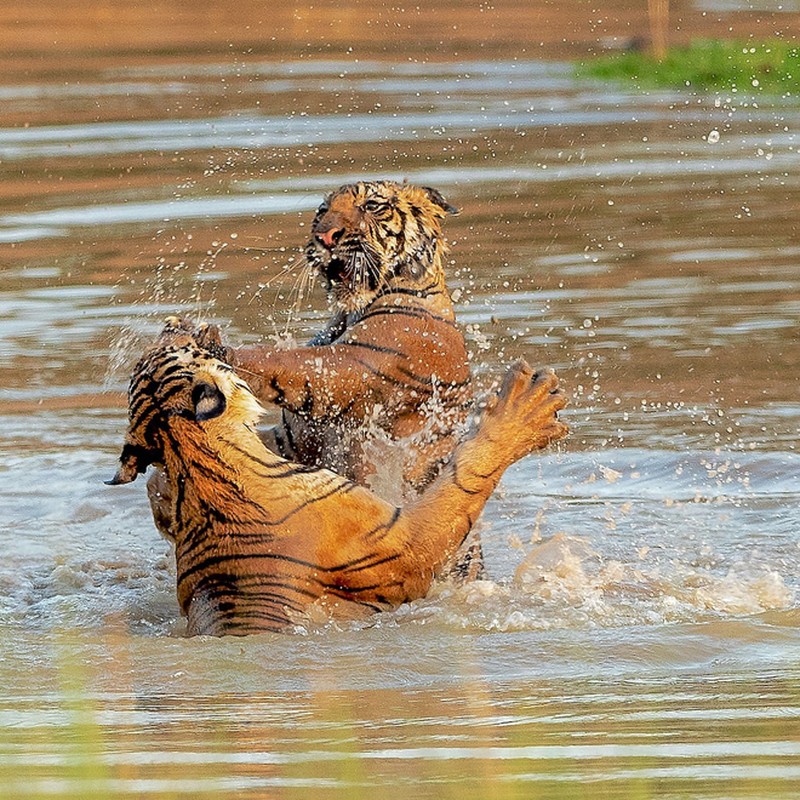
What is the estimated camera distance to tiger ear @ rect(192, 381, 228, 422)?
17.5 feet

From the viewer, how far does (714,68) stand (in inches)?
678

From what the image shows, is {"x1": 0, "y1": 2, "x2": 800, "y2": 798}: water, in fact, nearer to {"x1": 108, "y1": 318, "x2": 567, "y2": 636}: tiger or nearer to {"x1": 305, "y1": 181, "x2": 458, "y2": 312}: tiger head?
{"x1": 108, "y1": 318, "x2": 567, "y2": 636}: tiger

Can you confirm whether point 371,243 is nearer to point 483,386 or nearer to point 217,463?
point 217,463

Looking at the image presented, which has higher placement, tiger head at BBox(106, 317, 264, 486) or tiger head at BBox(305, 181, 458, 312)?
tiger head at BBox(305, 181, 458, 312)

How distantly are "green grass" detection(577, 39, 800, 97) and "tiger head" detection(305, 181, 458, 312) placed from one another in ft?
34.2

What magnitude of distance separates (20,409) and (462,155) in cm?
555

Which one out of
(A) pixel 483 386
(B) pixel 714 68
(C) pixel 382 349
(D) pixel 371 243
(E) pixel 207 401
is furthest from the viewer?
(B) pixel 714 68

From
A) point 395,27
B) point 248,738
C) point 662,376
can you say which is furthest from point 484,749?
point 395,27

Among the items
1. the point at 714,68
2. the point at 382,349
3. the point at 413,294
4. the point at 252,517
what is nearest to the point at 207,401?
the point at 252,517

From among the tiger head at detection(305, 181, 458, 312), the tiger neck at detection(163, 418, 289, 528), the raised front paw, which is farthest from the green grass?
the tiger neck at detection(163, 418, 289, 528)

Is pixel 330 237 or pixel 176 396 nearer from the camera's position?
pixel 176 396

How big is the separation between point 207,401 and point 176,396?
0.12 m

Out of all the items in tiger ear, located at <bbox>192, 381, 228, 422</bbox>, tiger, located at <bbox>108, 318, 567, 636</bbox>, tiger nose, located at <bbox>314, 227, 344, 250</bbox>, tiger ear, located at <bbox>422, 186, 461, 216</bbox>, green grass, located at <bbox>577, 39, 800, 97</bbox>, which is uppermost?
green grass, located at <bbox>577, 39, 800, 97</bbox>

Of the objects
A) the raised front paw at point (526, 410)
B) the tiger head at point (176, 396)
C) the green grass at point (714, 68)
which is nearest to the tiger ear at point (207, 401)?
the tiger head at point (176, 396)
